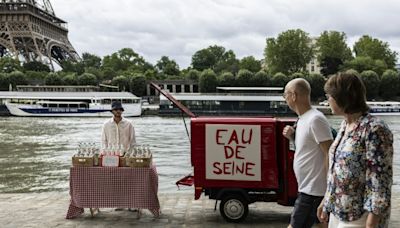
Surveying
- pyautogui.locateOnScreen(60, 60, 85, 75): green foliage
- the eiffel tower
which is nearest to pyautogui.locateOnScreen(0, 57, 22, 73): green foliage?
the eiffel tower

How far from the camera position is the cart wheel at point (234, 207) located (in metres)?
6.63

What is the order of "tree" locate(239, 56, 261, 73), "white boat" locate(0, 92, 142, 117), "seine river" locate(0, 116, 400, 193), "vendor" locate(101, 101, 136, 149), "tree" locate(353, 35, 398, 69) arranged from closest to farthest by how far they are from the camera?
"vendor" locate(101, 101, 136, 149) < "seine river" locate(0, 116, 400, 193) < "white boat" locate(0, 92, 142, 117) < "tree" locate(353, 35, 398, 69) < "tree" locate(239, 56, 261, 73)

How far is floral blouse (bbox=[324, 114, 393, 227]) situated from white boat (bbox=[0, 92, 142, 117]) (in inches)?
2165

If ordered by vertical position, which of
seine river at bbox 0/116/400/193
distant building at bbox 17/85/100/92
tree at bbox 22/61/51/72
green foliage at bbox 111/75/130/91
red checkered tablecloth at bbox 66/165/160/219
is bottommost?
seine river at bbox 0/116/400/193

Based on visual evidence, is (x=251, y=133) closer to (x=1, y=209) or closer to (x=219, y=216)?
(x=219, y=216)

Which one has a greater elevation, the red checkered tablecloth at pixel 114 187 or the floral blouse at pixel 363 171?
the floral blouse at pixel 363 171

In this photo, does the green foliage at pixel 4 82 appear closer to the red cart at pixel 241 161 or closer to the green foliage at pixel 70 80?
the green foliage at pixel 70 80

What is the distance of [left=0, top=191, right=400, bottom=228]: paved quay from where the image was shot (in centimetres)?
668

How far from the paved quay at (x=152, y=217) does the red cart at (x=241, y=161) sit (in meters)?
0.34

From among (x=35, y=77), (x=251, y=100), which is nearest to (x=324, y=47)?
(x=251, y=100)

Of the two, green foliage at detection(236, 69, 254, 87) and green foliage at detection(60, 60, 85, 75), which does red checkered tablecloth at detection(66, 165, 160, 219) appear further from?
green foliage at detection(60, 60, 85, 75)

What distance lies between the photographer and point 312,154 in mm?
4160

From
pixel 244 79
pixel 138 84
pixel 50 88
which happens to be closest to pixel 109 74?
pixel 138 84

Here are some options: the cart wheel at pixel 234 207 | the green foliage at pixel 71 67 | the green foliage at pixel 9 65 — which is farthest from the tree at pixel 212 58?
the cart wheel at pixel 234 207
